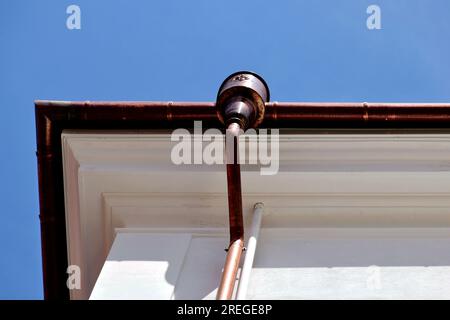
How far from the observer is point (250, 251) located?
581 centimetres

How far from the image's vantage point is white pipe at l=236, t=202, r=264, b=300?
213 inches

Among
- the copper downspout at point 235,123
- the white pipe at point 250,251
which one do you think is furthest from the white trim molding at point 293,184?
the copper downspout at point 235,123

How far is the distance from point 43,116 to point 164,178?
102 centimetres

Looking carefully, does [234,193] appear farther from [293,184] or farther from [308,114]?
[308,114]

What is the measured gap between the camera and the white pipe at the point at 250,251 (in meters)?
5.41

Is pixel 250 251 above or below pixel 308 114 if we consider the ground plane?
below

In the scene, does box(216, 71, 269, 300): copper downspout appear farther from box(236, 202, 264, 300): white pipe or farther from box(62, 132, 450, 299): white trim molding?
box(62, 132, 450, 299): white trim molding

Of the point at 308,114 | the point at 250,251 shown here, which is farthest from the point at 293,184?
the point at 250,251

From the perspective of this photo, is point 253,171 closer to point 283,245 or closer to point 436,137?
point 283,245

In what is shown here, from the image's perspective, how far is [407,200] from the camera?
252 inches

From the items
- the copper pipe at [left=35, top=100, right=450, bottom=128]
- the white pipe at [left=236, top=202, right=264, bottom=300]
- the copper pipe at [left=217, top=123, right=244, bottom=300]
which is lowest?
the white pipe at [left=236, top=202, right=264, bottom=300]

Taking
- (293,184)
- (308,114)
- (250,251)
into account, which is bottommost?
(250,251)

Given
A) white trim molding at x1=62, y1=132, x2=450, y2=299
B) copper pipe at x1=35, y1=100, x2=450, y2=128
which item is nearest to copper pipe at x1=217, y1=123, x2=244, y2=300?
white trim molding at x1=62, y1=132, x2=450, y2=299
